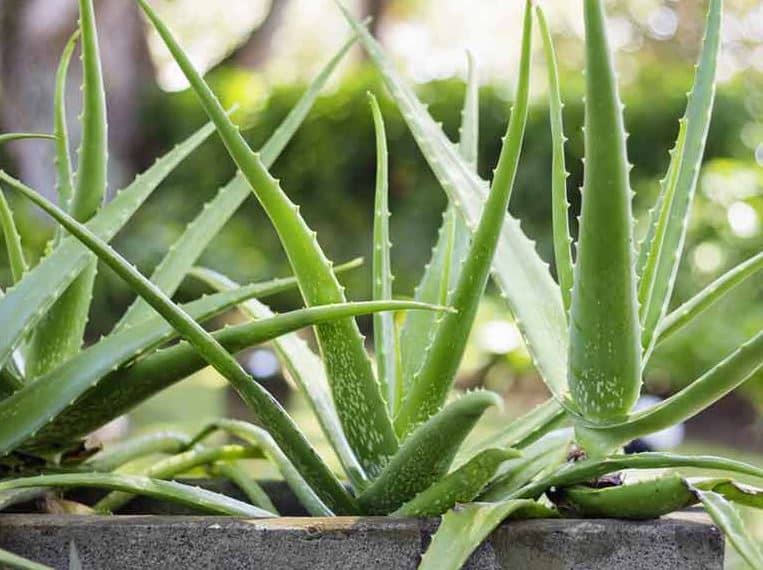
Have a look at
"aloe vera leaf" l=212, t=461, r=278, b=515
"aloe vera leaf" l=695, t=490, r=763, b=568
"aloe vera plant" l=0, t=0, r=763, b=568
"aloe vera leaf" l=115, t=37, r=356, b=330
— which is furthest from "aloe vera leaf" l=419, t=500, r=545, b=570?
"aloe vera leaf" l=115, t=37, r=356, b=330

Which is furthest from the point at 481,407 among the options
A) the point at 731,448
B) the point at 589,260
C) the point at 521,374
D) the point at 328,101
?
the point at 328,101

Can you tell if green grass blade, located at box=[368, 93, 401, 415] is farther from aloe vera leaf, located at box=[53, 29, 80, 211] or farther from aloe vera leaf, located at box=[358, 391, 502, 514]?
aloe vera leaf, located at box=[53, 29, 80, 211]

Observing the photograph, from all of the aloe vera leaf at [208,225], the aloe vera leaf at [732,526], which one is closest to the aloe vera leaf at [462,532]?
the aloe vera leaf at [732,526]

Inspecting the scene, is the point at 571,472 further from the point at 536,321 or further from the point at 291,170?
the point at 291,170

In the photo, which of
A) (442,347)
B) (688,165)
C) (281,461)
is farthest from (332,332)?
(688,165)

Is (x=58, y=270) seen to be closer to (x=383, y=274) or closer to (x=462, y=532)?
(x=383, y=274)
